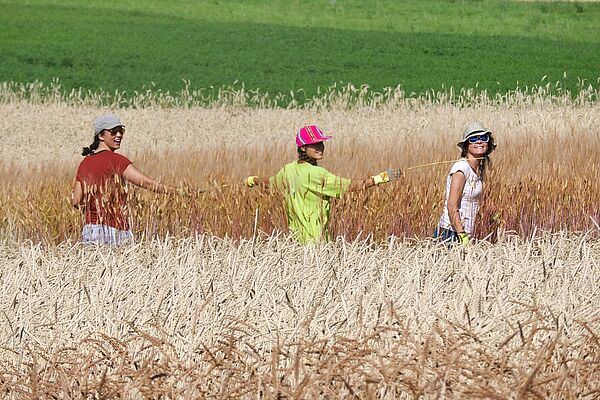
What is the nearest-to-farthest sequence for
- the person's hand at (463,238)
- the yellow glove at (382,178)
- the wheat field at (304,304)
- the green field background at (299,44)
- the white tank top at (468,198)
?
the wheat field at (304,304), the person's hand at (463,238), the yellow glove at (382,178), the white tank top at (468,198), the green field background at (299,44)

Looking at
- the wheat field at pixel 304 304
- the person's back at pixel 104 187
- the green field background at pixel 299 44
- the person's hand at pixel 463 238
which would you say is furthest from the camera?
the green field background at pixel 299 44

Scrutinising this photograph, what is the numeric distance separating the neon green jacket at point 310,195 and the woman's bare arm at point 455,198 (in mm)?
645

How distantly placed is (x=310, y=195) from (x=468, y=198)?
100cm

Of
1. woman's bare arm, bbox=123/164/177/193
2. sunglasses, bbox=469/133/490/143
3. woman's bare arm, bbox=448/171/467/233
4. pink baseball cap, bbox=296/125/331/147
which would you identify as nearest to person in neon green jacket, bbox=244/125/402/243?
pink baseball cap, bbox=296/125/331/147

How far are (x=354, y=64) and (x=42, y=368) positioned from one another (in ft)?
87.6

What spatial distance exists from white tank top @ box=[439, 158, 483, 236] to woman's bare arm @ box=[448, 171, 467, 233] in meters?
0.04

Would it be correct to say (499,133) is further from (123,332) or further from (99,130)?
(123,332)

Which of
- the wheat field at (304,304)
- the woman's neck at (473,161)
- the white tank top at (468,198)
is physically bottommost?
the wheat field at (304,304)

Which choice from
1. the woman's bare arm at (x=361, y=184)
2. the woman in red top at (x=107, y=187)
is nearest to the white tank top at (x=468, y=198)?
the woman's bare arm at (x=361, y=184)

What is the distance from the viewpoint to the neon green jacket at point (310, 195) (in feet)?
23.9

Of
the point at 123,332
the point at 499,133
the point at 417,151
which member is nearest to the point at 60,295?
the point at 123,332

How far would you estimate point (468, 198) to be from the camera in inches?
294

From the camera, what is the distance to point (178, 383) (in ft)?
15.0

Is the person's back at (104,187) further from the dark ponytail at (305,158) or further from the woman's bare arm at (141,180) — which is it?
the dark ponytail at (305,158)
